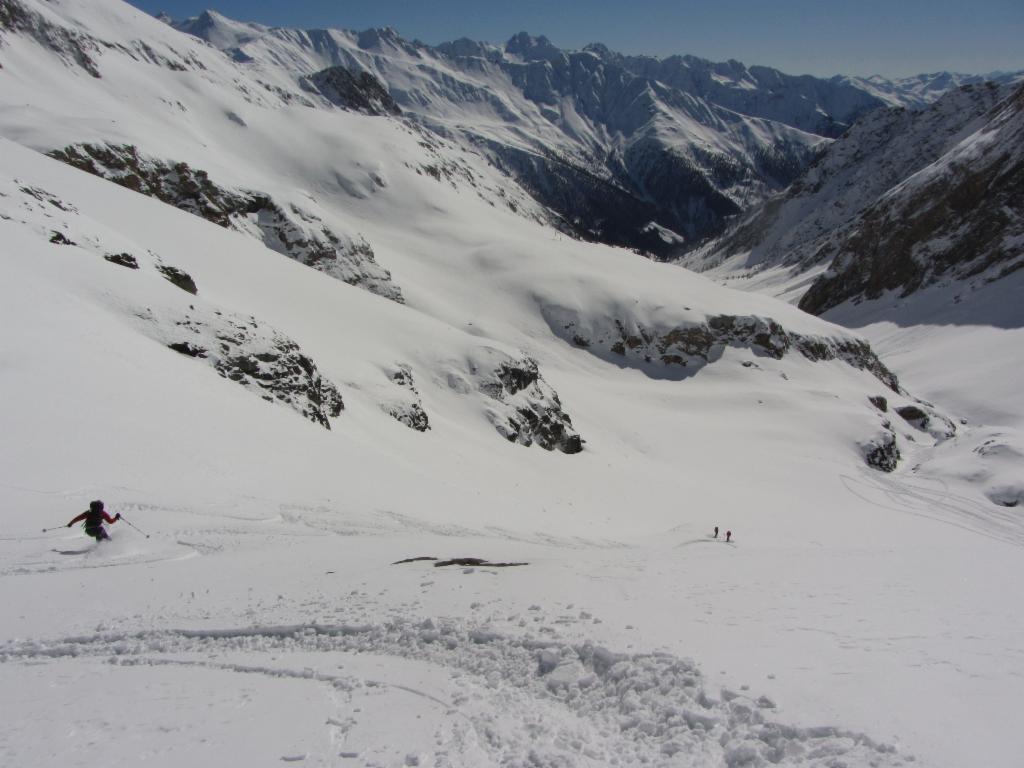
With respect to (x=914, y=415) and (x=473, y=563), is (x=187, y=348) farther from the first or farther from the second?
(x=914, y=415)

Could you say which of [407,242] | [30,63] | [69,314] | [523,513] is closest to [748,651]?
[523,513]

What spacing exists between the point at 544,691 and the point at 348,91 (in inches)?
8428

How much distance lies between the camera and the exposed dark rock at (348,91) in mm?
188275

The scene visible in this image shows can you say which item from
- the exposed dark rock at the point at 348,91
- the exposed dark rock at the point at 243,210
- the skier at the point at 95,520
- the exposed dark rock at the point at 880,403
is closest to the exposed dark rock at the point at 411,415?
the skier at the point at 95,520

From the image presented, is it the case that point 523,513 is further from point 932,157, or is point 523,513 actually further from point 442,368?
point 932,157

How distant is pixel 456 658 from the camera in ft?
26.9

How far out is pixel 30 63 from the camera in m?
74.8

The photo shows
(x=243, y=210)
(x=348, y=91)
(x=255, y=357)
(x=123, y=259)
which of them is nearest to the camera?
(x=255, y=357)

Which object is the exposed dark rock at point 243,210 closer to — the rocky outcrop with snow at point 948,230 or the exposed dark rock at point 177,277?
the exposed dark rock at point 177,277

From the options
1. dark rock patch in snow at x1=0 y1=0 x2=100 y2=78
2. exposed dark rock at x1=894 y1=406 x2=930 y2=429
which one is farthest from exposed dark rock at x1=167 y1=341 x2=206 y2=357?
dark rock patch in snow at x1=0 y1=0 x2=100 y2=78

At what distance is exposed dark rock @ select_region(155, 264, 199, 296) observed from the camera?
2630 cm

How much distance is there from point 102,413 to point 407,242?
218ft

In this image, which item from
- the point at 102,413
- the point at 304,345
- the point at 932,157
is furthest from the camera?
the point at 932,157

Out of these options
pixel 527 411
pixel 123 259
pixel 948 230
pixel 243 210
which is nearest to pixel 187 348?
pixel 123 259
